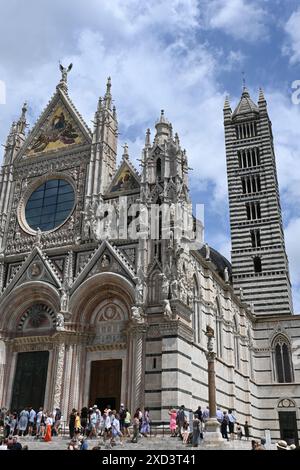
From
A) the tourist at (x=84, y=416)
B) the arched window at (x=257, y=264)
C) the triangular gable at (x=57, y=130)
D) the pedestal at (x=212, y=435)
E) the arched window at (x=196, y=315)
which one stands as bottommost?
the pedestal at (x=212, y=435)

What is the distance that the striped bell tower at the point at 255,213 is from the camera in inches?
1423

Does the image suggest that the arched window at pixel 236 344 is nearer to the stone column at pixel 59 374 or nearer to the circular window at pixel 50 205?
the stone column at pixel 59 374

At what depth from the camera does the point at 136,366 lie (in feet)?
65.3

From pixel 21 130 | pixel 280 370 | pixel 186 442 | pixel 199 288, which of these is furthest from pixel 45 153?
pixel 280 370

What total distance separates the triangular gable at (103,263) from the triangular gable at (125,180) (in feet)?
10.6

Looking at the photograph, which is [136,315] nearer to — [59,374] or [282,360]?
[59,374]

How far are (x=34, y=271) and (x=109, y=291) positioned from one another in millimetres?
4042

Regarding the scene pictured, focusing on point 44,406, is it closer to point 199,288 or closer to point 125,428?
point 125,428

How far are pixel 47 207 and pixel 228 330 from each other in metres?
12.0

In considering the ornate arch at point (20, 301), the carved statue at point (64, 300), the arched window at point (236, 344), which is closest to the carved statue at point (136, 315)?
the carved statue at point (64, 300)

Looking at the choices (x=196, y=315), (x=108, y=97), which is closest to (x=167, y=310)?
(x=196, y=315)

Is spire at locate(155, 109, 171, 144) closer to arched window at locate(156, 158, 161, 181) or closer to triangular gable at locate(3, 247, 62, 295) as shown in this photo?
arched window at locate(156, 158, 161, 181)

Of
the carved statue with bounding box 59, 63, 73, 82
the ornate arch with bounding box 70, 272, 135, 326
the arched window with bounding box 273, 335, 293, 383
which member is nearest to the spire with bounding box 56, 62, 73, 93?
the carved statue with bounding box 59, 63, 73, 82

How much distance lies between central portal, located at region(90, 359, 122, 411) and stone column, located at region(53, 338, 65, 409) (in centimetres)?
130
